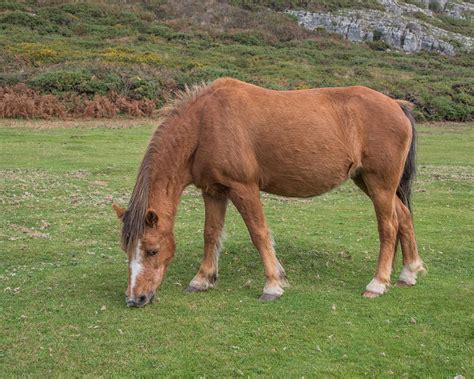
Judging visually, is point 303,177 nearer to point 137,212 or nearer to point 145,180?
point 145,180

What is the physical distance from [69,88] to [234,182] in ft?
81.8

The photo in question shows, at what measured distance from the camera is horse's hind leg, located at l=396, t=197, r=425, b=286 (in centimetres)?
760

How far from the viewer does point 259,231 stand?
6.93 meters

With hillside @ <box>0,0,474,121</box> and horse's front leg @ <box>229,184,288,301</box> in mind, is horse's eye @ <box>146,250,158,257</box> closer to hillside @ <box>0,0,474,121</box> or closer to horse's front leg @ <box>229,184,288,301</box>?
horse's front leg @ <box>229,184,288,301</box>

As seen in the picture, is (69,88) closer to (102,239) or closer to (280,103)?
(102,239)

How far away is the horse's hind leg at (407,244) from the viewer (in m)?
7.60

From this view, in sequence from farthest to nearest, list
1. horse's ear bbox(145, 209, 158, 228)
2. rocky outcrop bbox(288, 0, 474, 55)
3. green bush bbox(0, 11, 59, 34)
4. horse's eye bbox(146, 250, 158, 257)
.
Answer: rocky outcrop bbox(288, 0, 474, 55), green bush bbox(0, 11, 59, 34), horse's eye bbox(146, 250, 158, 257), horse's ear bbox(145, 209, 158, 228)

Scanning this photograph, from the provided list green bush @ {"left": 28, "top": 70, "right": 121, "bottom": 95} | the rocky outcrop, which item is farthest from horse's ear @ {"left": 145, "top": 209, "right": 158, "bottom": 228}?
the rocky outcrop

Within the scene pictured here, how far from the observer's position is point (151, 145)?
6805 mm

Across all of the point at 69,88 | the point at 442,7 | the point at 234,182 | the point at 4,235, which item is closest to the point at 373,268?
the point at 234,182

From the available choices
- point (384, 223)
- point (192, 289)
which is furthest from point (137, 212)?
point (384, 223)

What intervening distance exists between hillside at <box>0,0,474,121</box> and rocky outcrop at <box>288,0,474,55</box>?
2225 mm

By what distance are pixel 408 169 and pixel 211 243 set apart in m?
3.02

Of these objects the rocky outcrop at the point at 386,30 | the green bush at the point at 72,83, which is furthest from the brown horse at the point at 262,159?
the rocky outcrop at the point at 386,30
